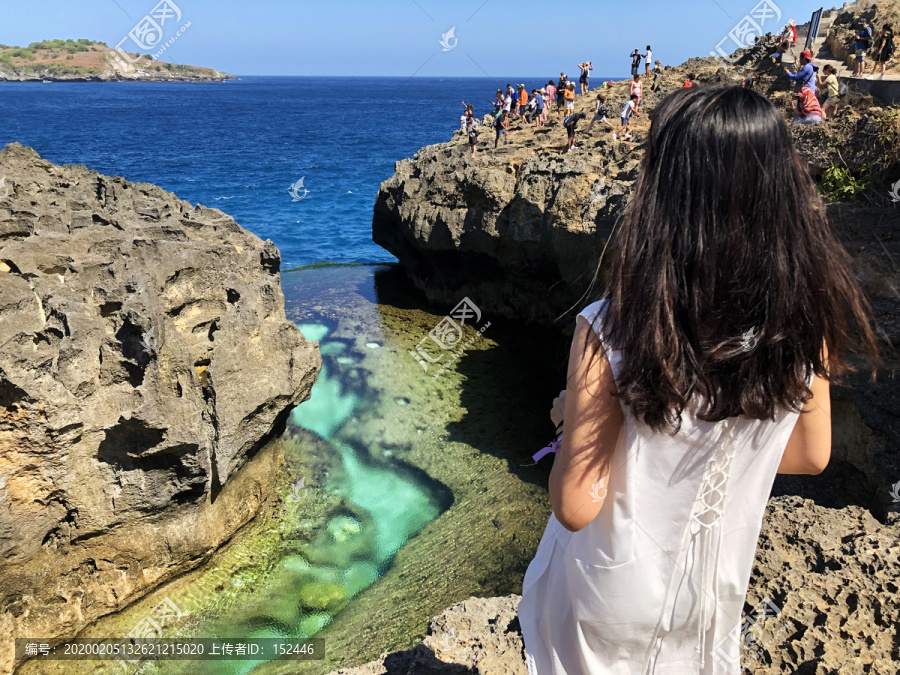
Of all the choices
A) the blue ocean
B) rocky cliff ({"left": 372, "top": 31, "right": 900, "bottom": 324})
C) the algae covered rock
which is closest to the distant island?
the blue ocean

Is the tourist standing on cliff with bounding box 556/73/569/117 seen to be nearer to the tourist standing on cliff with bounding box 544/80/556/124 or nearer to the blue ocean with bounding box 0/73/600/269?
the tourist standing on cliff with bounding box 544/80/556/124

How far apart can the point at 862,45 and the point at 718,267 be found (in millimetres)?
15824

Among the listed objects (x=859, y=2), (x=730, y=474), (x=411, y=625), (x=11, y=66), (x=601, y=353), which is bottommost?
(x=411, y=625)

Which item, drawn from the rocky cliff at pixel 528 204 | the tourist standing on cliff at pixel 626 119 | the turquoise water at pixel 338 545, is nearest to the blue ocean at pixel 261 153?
the rocky cliff at pixel 528 204

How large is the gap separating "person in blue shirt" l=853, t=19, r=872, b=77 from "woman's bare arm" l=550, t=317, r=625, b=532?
15466 millimetres

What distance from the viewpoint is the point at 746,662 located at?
3107mm

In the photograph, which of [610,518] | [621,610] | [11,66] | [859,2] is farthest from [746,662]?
[11,66]

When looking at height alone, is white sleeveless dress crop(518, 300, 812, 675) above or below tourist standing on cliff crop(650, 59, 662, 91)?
below

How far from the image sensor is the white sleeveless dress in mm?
1711

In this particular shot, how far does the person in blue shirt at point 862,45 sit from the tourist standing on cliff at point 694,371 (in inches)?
595

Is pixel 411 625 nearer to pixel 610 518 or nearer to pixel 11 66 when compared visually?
pixel 610 518

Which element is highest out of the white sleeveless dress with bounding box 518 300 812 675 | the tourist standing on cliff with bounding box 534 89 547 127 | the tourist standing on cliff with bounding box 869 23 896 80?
the tourist standing on cliff with bounding box 869 23 896 80

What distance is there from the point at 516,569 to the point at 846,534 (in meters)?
4.63

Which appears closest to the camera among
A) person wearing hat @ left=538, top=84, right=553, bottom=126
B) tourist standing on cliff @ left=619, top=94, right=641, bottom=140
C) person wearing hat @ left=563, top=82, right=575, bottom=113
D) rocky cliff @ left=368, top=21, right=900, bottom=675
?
rocky cliff @ left=368, top=21, right=900, bottom=675
